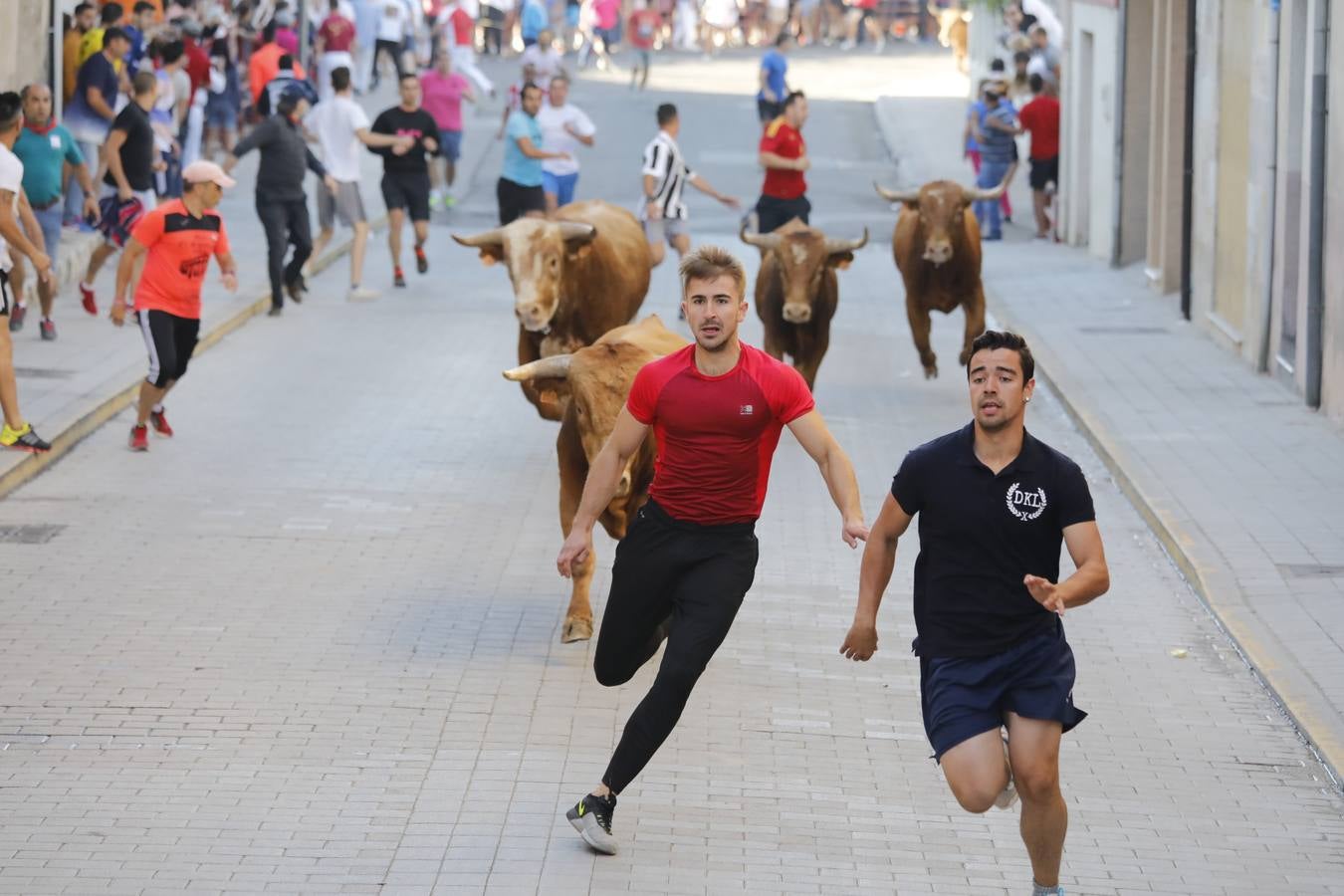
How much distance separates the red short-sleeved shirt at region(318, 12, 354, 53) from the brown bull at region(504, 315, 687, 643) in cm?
2524

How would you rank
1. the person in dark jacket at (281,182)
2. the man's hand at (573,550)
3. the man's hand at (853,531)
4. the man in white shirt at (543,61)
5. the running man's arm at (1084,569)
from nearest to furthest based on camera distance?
the running man's arm at (1084,569) → the man's hand at (853,531) → the man's hand at (573,550) → the person in dark jacket at (281,182) → the man in white shirt at (543,61)

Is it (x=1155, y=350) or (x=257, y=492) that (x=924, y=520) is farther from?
(x=1155, y=350)

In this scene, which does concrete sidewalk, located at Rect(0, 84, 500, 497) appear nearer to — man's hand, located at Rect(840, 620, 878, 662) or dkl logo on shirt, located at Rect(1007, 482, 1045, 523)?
man's hand, located at Rect(840, 620, 878, 662)

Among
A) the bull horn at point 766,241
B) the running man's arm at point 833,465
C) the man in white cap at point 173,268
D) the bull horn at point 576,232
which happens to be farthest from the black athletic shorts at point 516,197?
the running man's arm at point 833,465

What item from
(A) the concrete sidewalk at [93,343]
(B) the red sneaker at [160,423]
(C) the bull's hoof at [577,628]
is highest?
(A) the concrete sidewalk at [93,343]

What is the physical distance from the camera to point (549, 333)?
14227 millimetres

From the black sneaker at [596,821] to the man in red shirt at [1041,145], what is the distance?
23.0 metres

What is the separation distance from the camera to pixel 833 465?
777 centimetres

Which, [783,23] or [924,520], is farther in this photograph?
[783,23]

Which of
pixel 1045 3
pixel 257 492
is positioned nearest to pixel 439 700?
pixel 257 492

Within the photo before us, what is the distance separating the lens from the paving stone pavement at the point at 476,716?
7676 mm

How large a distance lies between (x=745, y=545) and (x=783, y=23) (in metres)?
47.8

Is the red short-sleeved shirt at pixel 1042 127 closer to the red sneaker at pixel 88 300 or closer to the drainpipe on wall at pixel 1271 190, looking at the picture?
the drainpipe on wall at pixel 1271 190

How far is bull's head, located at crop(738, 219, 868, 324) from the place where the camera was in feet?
52.5
